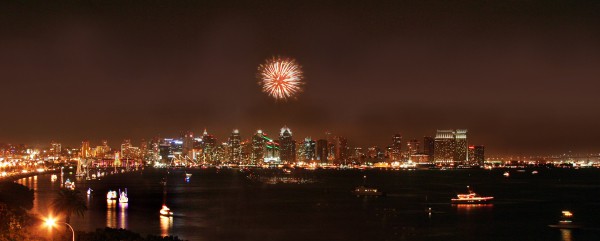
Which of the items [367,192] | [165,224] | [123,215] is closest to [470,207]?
[367,192]

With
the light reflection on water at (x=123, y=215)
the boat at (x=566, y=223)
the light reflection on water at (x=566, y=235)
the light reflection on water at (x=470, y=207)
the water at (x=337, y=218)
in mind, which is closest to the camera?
the light reflection on water at (x=566, y=235)

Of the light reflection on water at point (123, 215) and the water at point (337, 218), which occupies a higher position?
the light reflection on water at point (123, 215)

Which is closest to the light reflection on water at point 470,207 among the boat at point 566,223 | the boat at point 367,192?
the boat at point 566,223

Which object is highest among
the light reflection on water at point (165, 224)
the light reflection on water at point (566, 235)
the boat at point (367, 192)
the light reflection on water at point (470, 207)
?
the boat at point (367, 192)

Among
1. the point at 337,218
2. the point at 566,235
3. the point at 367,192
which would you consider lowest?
the point at 566,235

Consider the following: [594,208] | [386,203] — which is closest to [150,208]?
[386,203]

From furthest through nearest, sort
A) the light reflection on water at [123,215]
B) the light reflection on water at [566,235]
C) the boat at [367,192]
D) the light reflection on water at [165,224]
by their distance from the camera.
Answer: the boat at [367,192]
the light reflection on water at [123,215]
the light reflection on water at [165,224]
the light reflection on water at [566,235]

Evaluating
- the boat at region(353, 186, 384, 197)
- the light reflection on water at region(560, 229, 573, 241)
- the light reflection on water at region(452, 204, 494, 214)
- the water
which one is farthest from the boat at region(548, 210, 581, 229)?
the boat at region(353, 186, 384, 197)

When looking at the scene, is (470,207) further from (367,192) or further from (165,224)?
(165,224)

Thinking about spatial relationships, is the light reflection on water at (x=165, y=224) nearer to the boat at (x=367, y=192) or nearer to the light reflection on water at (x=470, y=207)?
the light reflection on water at (x=470, y=207)

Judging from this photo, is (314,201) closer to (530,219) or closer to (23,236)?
(530,219)
